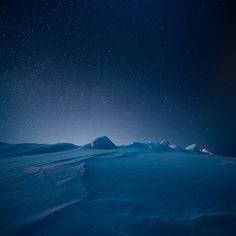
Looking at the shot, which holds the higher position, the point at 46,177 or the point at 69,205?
the point at 46,177

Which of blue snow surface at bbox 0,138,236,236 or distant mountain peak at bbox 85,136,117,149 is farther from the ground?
distant mountain peak at bbox 85,136,117,149

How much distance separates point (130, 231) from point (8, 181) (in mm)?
2064

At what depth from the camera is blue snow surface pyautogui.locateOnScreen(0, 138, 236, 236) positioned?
1309 mm

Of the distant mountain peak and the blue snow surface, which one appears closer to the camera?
the blue snow surface

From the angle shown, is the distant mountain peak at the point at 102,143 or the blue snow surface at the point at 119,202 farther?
the distant mountain peak at the point at 102,143

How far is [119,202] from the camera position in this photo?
1726mm

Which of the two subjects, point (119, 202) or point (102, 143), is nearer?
point (119, 202)

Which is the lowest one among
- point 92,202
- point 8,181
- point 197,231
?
point 197,231

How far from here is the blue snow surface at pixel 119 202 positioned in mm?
1309

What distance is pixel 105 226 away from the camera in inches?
52.5

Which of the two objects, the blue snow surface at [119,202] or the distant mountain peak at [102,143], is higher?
the distant mountain peak at [102,143]

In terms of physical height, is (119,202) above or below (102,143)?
below

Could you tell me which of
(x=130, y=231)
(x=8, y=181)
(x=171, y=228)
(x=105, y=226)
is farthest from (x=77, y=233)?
(x=8, y=181)

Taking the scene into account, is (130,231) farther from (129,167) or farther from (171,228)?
(129,167)
